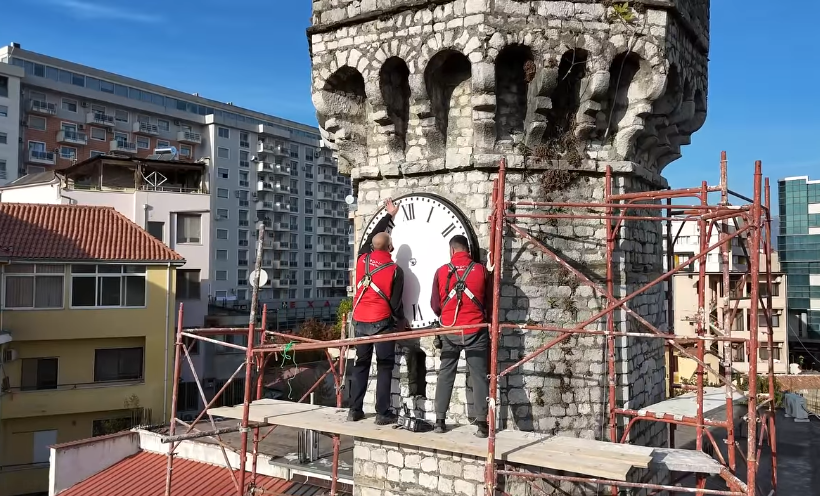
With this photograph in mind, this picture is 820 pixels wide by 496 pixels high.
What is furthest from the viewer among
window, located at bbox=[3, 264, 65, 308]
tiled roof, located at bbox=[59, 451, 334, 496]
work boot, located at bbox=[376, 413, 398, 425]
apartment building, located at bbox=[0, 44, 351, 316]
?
apartment building, located at bbox=[0, 44, 351, 316]

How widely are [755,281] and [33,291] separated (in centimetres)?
2126

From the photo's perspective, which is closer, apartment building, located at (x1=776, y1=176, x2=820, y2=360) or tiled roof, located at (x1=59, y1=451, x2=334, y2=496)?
tiled roof, located at (x1=59, y1=451, x2=334, y2=496)

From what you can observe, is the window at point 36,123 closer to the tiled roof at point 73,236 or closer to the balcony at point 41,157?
the balcony at point 41,157

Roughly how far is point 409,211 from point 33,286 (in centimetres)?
1754

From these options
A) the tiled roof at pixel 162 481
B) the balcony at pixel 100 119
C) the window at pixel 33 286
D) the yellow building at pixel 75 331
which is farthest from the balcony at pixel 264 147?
the tiled roof at pixel 162 481

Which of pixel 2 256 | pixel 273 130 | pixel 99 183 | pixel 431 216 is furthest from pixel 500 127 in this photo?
pixel 273 130

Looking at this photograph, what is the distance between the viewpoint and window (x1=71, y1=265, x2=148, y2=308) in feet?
71.6

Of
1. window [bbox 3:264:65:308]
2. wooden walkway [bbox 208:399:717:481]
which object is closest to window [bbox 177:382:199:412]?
window [bbox 3:264:65:308]

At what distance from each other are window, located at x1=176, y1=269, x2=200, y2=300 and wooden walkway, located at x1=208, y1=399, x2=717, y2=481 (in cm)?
2039

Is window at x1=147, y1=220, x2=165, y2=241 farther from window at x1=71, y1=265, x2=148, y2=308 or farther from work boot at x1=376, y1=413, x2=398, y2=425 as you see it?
work boot at x1=376, y1=413, x2=398, y2=425

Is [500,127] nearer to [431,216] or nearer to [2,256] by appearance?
[431,216]

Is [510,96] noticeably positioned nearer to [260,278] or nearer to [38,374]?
[260,278]

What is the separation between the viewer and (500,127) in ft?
27.7

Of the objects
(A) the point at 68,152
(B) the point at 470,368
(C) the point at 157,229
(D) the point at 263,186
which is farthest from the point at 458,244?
(D) the point at 263,186
